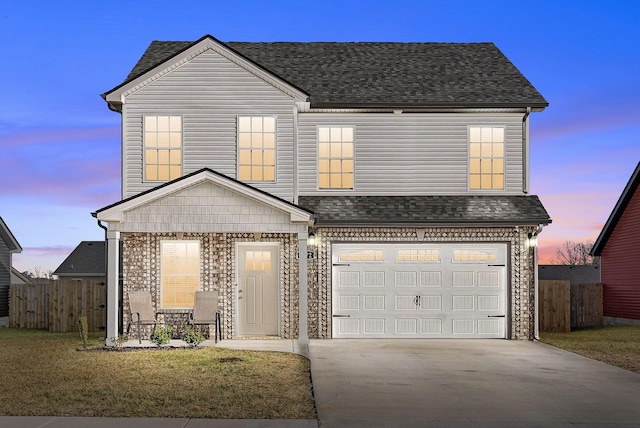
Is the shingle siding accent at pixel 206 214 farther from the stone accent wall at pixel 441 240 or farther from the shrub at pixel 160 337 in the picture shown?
the shrub at pixel 160 337

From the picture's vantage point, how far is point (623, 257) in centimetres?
2647

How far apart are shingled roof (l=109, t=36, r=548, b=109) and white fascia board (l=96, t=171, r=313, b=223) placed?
3.33 meters

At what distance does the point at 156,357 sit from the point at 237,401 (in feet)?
15.9

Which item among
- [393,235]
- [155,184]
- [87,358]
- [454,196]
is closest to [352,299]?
[393,235]

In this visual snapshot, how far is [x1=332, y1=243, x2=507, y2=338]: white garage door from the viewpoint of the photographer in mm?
18859

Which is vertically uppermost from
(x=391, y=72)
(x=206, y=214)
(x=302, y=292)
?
(x=391, y=72)

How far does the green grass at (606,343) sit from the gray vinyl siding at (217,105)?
7771 mm

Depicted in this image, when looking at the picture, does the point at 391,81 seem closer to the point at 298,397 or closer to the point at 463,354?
the point at 463,354

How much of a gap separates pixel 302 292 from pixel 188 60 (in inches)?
255

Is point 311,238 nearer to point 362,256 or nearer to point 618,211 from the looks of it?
point 362,256

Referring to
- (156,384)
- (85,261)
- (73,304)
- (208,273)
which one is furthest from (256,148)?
(85,261)

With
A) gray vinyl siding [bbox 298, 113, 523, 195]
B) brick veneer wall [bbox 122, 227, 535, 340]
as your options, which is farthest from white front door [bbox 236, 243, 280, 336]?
gray vinyl siding [bbox 298, 113, 523, 195]

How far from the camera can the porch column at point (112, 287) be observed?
1658cm

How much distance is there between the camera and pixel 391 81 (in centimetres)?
2048
